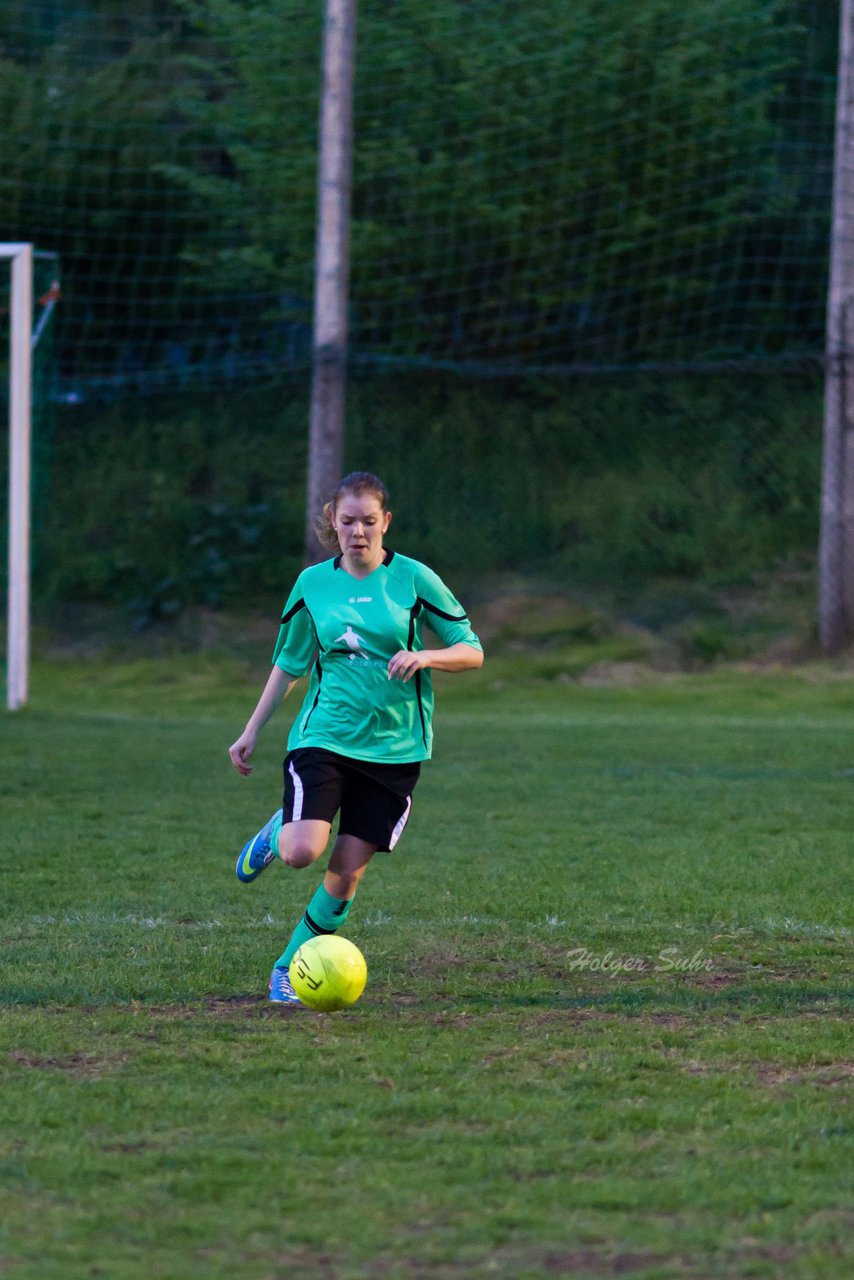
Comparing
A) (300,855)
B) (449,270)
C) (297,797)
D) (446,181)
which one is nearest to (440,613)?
(297,797)

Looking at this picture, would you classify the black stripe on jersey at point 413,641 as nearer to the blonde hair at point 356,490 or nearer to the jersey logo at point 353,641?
the jersey logo at point 353,641

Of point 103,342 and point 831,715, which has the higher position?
point 103,342

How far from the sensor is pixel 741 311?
17672 mm

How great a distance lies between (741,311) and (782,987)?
13686mm

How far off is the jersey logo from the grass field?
102 centimetres

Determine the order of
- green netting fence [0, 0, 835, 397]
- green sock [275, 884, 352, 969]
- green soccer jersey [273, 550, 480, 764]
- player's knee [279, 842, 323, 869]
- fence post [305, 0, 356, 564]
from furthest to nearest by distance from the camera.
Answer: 1. green netting fence [0, 0, 835, 397]
2. fence post [305, 0, 356, 564]
3. green sock [275, 884, 352, 969]
4. green soccer jersey [273, 550, 480, 764]
5. player's knee [279, 842, 323, 869]

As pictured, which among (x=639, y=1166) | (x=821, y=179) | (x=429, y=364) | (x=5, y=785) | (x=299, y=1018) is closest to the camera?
(x=639, y=1166)

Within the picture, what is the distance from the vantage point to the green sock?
4883 millimetres

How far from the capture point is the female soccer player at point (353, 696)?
4.73m

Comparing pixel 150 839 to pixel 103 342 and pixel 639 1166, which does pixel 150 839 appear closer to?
pixel 639 1166

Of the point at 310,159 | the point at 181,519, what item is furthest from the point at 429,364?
the point at 181,519

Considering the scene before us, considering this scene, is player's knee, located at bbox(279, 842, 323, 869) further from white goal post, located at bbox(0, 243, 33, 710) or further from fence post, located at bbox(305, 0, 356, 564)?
fence post, located at bbox(305, 0, 356, 564)

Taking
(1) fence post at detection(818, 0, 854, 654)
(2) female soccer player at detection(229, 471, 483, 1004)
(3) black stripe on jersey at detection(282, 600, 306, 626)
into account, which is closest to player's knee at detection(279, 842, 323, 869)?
(2) female soccer player at detection(229, 471, 483, 1004)

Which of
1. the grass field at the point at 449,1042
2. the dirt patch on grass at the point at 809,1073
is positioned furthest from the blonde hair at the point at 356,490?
the dirt patch on grass at the point at 809,1073
